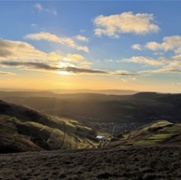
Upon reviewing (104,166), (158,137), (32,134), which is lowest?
(32,134)

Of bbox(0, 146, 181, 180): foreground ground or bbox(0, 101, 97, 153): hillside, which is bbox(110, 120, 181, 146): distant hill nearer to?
bbox(0, 101, 97, 153): hillside

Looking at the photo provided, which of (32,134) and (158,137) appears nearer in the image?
(158,137)

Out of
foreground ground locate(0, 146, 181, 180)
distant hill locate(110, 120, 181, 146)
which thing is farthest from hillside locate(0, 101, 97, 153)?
foreground ground locate(0, 146, 181, 180)

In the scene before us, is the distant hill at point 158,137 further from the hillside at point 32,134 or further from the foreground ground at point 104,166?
the foreground ground at point 104,166

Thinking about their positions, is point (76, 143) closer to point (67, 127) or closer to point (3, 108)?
point (67, 127)

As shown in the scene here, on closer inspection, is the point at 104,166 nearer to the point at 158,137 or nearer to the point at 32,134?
the point at 158,137

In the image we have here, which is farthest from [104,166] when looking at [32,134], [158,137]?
[32,134]
